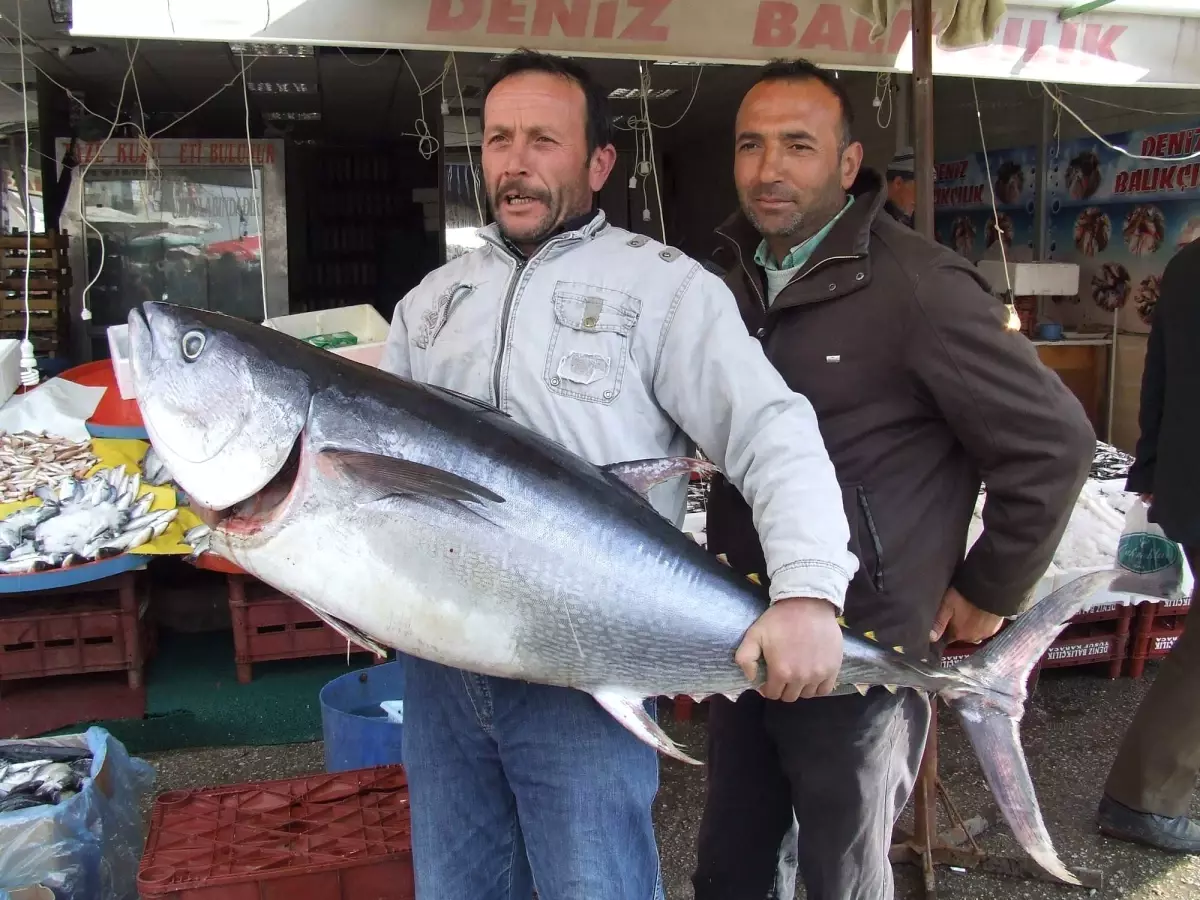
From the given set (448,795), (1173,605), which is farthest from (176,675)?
(1173,605)

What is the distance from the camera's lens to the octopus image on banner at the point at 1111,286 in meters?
7.67

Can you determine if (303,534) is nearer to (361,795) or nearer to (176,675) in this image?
(361,795)

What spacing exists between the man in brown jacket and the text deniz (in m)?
1.87

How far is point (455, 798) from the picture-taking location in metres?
1.84

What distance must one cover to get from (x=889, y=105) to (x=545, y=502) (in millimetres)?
8405

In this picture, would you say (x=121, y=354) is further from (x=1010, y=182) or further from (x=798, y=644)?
(x=1010, y=182)

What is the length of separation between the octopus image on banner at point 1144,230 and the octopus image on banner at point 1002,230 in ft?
4.46

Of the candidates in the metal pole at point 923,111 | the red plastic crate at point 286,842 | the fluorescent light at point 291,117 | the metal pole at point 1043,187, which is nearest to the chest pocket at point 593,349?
the red plastic crate at point 286,842

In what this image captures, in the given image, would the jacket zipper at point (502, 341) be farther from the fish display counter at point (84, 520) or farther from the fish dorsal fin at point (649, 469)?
the fish display counter at point (84, 520)

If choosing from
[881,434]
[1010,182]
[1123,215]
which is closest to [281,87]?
[1010,182]

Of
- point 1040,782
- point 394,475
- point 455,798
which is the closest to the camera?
point 394,475

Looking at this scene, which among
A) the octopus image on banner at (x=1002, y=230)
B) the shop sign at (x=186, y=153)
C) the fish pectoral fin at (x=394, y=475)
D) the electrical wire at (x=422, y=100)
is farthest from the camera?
the octopus image on banner at (x=1002, y=230)

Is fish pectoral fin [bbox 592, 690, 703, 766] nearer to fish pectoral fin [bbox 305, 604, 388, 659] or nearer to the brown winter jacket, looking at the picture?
fish pectoral fin [bbox 305, 604, 388, 659]

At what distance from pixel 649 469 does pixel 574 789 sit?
1.94ft
